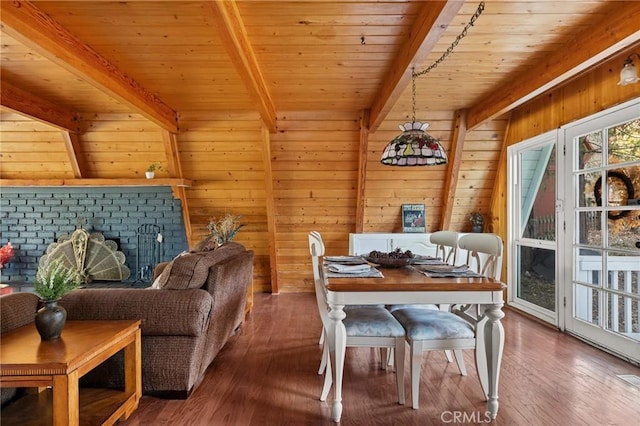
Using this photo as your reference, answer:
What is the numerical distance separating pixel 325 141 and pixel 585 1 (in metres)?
2.69

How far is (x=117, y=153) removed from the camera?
4.55 meters

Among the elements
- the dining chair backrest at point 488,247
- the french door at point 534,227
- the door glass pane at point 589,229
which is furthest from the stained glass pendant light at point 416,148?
the french door at point 534,227

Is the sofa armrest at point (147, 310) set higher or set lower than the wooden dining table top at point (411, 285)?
lower

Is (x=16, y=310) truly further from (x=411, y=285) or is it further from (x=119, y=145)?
(x=119, y=145)

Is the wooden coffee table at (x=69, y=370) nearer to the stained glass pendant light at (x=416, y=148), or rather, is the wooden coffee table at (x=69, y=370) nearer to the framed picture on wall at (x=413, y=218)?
the stained glass pendant light at (x=416, y=148)

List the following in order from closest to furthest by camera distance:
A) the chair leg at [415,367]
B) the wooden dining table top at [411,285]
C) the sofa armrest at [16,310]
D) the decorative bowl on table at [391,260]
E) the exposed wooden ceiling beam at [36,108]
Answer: the sofa armrest at [16,310] → the wooden dining table top at [411,285] → the chair leg at [415,367] → the decorative bowl on table at [391,260] → the exposed wooden ceiling beam at [36,108]

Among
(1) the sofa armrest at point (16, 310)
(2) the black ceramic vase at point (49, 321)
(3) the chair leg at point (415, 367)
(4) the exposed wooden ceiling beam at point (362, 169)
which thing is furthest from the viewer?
(4) the exposed wooden ceiling beam at point (362, 169)

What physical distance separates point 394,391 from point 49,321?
73.7 inches

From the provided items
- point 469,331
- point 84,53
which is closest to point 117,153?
point 84,53

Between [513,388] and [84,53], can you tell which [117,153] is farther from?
[513,388]

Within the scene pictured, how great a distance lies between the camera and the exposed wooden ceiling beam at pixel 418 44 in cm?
191

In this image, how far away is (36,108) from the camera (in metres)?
3.73

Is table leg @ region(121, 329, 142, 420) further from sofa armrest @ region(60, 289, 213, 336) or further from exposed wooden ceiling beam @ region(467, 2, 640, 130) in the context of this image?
exposed wooden ceiling beam @ region(467, 2, 640, 130)

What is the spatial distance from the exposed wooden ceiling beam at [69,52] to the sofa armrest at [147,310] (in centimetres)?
156
